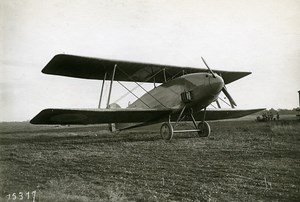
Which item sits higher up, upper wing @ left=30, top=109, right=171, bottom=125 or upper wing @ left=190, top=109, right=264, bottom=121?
upper wing @ left=30, top=109, right=171, bottom=125

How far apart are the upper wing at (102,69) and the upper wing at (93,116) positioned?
Answer: 1.33 meters

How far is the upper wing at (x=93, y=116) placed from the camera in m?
6.44

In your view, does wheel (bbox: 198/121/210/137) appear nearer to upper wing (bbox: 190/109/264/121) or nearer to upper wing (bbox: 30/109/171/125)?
upper wing (bbox: 190/109/264/121)

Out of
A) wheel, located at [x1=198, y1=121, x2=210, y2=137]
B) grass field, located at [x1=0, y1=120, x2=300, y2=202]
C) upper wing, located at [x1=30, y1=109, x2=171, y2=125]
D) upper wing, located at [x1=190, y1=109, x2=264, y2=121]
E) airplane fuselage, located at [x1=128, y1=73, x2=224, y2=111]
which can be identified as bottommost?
grass field, located at [x1=0, y1=120, x2=300, y2=202]

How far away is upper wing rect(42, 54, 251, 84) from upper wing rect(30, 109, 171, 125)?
1334 mm

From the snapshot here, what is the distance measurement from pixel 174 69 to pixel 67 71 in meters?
3.65

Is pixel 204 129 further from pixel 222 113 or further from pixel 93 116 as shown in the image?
pixel 93 116

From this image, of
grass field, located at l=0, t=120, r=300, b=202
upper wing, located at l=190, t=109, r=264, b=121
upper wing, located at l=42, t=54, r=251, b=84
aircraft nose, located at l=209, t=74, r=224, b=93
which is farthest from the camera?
upper wing, located at l=190, t=109, r=264, b=121

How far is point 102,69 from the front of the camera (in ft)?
29.3

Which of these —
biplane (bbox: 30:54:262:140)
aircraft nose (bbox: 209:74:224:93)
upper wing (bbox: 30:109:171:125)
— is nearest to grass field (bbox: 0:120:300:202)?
upper wing (bbox: 30:109:171:125)

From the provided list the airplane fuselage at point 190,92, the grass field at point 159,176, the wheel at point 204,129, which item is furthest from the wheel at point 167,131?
the grass field at point 159,176

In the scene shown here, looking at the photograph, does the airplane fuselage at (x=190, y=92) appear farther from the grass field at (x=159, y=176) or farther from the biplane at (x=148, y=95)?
the grass field at (x=159, y=176)

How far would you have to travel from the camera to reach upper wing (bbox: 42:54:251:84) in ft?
25.3

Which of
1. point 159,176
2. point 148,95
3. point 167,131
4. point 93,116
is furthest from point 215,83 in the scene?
point 159,176
